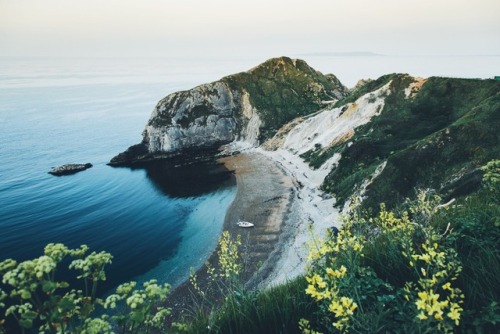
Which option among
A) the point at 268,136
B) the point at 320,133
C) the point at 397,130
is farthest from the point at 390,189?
the point at 268,136

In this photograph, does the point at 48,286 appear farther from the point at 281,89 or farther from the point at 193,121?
the point at 281,89

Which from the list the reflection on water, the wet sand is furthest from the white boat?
the reflection on water

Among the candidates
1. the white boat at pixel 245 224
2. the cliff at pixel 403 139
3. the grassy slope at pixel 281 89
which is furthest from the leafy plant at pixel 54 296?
the grassy slope at pixel 281 89

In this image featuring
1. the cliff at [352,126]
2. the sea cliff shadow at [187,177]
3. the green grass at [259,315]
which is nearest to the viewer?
the green grass at [259,315]

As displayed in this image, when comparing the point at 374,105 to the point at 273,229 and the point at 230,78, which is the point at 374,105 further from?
the point at 230,78

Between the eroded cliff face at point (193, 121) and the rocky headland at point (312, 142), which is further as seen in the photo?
the eroded cliff face at point (193, 121)

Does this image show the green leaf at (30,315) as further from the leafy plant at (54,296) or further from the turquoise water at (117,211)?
the turquoise water at (117,211)
